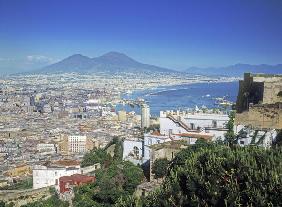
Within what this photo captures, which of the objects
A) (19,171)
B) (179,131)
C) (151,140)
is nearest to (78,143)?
(19,171)

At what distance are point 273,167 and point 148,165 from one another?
7.90 m

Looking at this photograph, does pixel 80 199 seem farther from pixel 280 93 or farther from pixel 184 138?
pixel 280 93

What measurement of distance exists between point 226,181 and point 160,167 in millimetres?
5900

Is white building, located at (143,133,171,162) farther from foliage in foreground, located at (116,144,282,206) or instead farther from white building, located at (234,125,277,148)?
foliage in foreground, located at (116,144,282,206)

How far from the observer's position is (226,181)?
21.6ft

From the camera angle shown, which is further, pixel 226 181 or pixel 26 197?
pixel 26 197

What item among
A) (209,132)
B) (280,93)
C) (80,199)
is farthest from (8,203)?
(280,93)

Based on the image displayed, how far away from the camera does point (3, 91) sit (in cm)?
11331

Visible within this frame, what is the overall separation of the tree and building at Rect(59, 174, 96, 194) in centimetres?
242

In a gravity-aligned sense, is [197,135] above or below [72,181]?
above

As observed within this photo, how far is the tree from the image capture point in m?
12.3

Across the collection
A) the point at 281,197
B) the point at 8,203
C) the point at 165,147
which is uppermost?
the point at 281,197

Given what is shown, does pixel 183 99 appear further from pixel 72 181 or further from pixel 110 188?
pixel 110 188

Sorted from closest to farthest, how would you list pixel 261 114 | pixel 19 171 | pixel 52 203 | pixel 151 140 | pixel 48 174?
pixel 261 114 < pixel 52 203 < pixel 151 140 < pixel 48 174 < pixel 19 171
